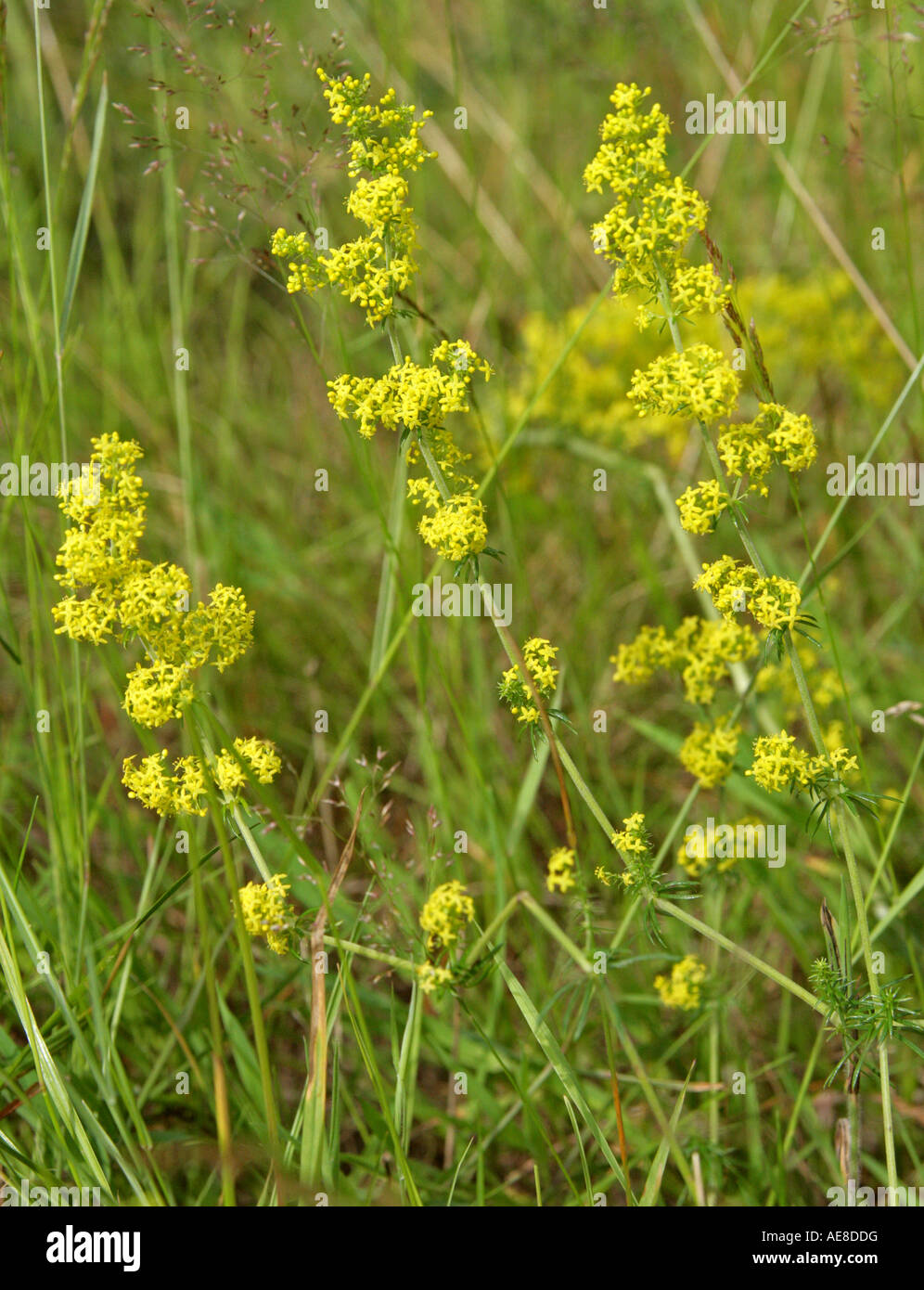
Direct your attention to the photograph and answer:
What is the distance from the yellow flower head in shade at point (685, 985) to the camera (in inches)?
85.4

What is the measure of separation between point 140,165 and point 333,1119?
15.3 ft

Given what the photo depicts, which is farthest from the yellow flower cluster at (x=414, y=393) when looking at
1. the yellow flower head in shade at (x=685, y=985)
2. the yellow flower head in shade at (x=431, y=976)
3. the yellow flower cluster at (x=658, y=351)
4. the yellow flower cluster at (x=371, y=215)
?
the yellow flower cluster at (x=658, y=351)

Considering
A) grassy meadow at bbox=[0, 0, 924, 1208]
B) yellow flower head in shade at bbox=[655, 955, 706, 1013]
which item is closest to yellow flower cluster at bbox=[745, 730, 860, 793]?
A: grassy meadow at bbox=[0, 0, 924, 1208]

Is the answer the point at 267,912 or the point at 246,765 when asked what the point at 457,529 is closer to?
the point at 246,765

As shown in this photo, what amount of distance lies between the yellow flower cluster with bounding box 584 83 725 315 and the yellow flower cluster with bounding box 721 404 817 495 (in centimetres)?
20

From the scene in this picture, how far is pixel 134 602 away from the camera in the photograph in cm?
161

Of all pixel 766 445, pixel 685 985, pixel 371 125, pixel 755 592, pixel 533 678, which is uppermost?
pixel 371 125

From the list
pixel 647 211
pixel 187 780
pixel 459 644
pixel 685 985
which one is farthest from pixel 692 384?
pixel 459 644

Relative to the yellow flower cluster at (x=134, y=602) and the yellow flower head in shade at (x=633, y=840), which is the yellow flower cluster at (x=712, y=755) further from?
the yellow flower cluster at (x=134, y=602)

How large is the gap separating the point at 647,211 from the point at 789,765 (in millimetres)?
893

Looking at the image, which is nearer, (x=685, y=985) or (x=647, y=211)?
(x=647, y=211)

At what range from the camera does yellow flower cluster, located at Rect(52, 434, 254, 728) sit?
1614 mm

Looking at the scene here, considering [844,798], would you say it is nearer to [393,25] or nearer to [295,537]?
[295,537]
